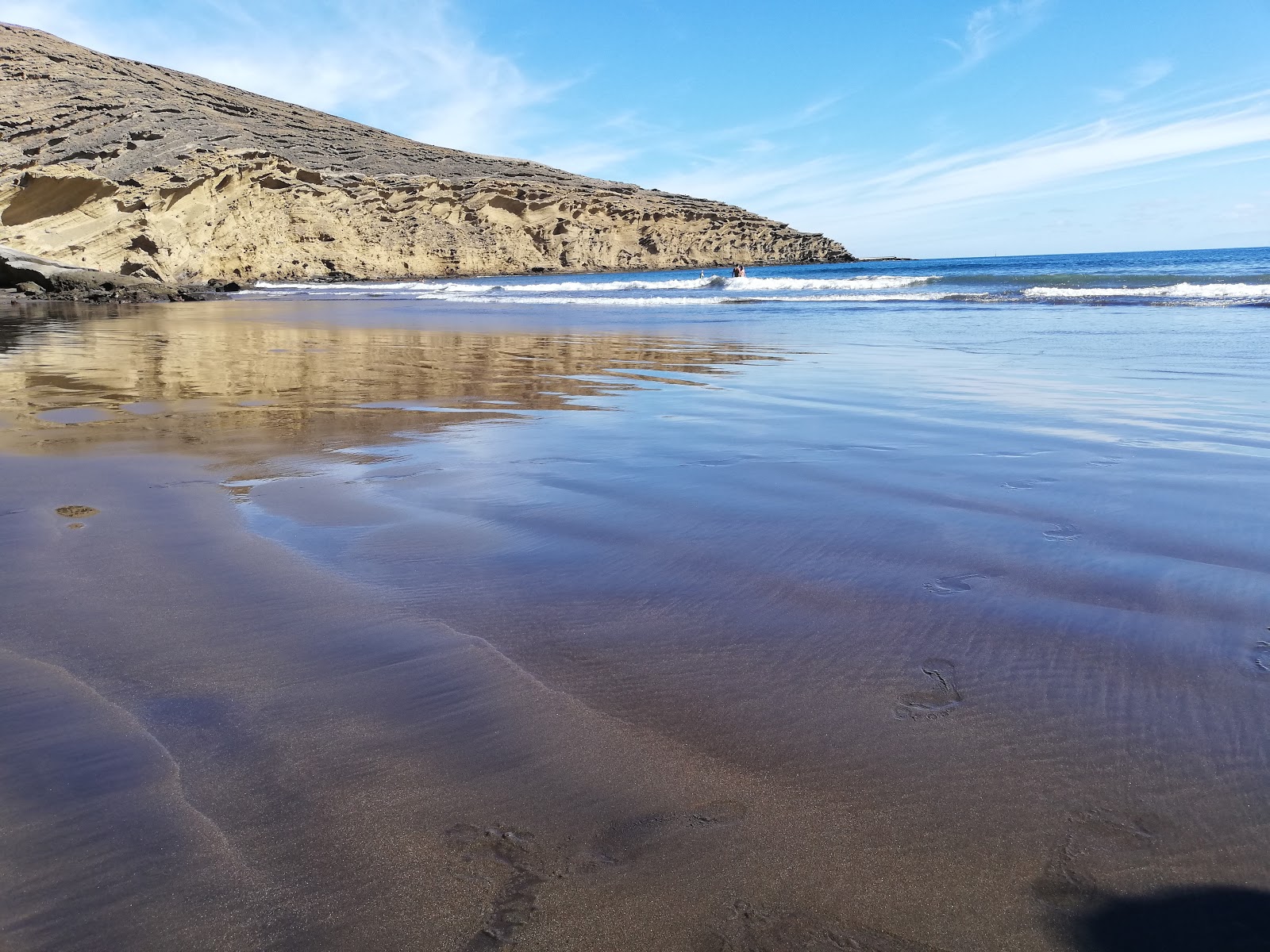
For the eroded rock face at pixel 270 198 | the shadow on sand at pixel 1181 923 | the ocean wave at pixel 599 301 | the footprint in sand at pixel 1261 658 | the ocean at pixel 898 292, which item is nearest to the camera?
the shadow on sand at pixel 1181 923

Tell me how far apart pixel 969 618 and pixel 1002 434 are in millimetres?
2532

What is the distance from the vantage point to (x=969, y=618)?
2.06 m

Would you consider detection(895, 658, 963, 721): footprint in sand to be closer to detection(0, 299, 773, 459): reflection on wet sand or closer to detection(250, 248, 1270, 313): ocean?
detection(0, 299, 773, 459): reflection on wet sand

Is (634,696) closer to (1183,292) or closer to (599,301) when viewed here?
(1183,292)

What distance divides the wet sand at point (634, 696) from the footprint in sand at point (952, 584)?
0.01m

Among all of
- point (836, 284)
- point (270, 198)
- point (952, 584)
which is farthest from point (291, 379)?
point (270, 198)

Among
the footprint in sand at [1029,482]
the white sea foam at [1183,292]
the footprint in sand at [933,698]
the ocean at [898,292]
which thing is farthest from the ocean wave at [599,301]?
the footprint in sand at [933,698]

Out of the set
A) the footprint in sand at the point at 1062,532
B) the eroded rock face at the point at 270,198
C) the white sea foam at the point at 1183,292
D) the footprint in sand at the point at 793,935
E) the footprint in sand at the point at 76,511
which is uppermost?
the eroded rock face at the point at 270,198

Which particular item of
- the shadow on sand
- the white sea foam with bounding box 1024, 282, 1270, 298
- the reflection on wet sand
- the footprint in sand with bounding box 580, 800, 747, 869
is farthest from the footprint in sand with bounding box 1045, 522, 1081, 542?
the white sea foam with bounding box 1024, 282, 1270, 298

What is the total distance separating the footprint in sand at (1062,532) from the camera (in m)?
2.64

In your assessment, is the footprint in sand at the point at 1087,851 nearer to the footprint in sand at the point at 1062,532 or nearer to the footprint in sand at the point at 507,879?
the footprint in sand at the point at 507,879

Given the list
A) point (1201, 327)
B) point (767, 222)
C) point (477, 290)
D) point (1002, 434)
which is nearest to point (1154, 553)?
point (1002, 434)

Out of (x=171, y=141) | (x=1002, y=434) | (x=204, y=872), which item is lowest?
(x=204, y=872)

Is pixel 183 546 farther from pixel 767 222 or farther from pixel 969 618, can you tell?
pixel 767 222
